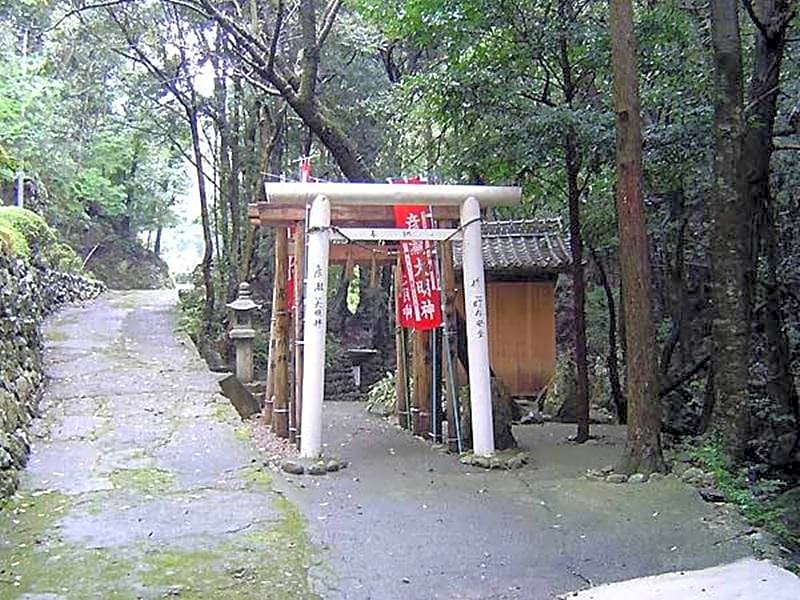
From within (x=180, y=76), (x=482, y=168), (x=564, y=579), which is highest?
(x=180, y=76)

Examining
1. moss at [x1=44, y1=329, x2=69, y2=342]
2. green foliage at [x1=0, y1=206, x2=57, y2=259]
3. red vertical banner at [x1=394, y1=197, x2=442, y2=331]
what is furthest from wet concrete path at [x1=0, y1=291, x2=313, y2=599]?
red vertical banner at [x1=394, y1=197, x2=442, y2=331]

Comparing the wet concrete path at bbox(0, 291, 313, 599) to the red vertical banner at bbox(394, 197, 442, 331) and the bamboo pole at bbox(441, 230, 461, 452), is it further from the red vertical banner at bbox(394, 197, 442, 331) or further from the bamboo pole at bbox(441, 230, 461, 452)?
the red vertical banner at bbox(394, 197, 442, 331)

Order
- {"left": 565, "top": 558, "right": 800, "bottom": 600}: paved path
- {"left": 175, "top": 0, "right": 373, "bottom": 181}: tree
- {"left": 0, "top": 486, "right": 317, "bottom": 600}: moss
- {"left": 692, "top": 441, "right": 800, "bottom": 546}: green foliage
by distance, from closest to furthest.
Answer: {"left": 565, "top": 558, "right": 800, "bottom": 600}: paved path
{"left": 0, "top": 486, "right": 317, "bottom": 600}: moss
{"left": 692, "top": 441, "right": 800, "bottom": 546}: green foliage
{"left": 175, "top": 0, "right": 373, "bottom": 181}: tree

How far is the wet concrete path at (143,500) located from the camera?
14.5ft

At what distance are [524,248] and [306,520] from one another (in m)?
7.88

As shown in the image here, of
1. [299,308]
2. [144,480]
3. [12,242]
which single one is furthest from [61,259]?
[144,480]

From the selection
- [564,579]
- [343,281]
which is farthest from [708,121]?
[343,281]

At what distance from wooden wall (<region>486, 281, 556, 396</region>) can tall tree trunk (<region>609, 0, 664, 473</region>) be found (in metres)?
Answer: 6.35

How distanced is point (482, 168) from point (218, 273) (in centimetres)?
1113

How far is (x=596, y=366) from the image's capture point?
45.4 ft

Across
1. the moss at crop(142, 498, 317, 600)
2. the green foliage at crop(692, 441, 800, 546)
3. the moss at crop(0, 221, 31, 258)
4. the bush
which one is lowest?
the moss at crop(142, 498, 317, 600)

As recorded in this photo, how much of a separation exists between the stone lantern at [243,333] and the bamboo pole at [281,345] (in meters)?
2.14

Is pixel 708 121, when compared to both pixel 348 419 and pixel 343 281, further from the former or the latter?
pixel 343 281

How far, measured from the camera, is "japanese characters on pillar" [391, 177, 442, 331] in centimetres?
825
